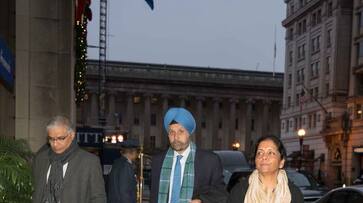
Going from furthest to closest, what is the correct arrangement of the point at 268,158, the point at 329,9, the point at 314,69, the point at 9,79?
the point at 314,69
the point at 329,9
the point at 9,79
the point at 268,158

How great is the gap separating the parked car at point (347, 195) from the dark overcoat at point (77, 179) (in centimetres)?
684

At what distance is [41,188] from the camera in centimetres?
496

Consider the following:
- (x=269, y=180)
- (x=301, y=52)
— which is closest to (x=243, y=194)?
(x=269, y=180)

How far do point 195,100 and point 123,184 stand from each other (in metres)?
94.5

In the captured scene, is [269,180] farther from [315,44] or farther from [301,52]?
[301,52]

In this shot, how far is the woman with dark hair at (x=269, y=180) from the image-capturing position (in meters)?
3.86

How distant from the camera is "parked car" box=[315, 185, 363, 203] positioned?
1066 cm

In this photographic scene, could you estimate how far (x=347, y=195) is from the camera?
1109 cm

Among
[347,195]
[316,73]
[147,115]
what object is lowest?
[147,115]

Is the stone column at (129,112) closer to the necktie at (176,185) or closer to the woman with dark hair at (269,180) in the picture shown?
the necktie at (176,185)

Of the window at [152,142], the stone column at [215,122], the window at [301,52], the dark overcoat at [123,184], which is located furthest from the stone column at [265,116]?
the dark overcoat at [123,184]

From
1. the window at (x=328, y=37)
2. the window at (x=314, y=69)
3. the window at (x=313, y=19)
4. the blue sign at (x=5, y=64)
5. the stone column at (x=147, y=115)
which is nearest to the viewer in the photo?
the blue sign at (x=5, y=64)

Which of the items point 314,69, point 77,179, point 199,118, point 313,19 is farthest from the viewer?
point 199,118

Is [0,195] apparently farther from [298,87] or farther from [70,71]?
[298,87]
